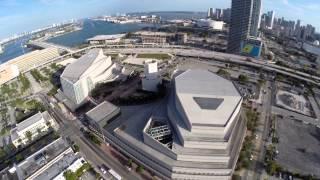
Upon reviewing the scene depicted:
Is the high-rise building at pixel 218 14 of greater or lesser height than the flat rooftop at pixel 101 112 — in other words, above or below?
above

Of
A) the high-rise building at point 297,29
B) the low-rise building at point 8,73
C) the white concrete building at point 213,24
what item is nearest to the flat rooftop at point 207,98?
the low-rise building at point 8,73

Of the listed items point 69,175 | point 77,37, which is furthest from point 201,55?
point 77,37

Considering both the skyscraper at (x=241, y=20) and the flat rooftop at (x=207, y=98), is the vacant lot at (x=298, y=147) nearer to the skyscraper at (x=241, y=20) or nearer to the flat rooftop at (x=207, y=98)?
the flat rooftop at (x=207, y=98)

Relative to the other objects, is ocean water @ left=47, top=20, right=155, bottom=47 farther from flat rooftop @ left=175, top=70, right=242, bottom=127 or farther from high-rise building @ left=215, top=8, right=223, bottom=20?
flat rooftop @ left=175, top=70, right=242, bottom=127

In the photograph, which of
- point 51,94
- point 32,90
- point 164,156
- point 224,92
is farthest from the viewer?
point 32,90

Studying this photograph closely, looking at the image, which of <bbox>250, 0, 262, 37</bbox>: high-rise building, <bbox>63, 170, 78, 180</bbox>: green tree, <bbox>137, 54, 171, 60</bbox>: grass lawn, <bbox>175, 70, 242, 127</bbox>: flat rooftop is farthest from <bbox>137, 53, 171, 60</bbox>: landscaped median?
<bbox>63, 170, 78, 180</bbox>: green tree

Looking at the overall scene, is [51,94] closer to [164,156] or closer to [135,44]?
[164,156]

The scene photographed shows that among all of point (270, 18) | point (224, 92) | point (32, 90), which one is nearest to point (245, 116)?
point (224, 92)
